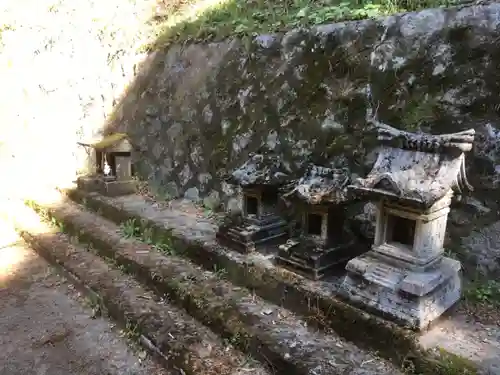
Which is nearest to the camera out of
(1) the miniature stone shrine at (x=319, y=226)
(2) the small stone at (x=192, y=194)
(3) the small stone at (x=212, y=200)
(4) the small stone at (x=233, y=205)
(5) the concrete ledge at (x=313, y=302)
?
(5) the concrete ledge at (x=313, y=302)

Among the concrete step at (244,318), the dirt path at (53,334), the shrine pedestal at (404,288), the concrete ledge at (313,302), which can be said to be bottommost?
the dirt path at (53,334)

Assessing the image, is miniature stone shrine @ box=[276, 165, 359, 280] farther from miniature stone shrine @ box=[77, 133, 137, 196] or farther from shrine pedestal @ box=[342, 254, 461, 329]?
miniature stone shrine @ box=[77, 133, 137, 196]

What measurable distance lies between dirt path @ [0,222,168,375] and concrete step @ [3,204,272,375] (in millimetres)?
237

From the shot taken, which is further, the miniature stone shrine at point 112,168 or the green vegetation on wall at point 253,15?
the miniature stone shrine at point 112,168

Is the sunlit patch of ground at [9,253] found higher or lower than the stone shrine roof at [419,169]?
lower

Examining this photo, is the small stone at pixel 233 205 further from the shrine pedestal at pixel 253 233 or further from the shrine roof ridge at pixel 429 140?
the shrine roof ridge at pixel 429 140

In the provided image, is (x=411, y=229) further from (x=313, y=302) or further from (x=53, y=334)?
(x=53, y=334)

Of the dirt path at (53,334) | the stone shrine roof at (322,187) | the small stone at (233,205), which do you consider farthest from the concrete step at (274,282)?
the dirt path at (53,334)

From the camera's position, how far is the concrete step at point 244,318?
4.40 m

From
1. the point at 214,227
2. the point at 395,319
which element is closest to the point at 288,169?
the point at 214,227

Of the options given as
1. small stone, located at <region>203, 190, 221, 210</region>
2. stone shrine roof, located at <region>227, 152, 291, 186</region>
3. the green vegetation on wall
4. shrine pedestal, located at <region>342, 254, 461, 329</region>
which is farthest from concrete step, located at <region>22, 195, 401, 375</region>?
the green vegetation on wall

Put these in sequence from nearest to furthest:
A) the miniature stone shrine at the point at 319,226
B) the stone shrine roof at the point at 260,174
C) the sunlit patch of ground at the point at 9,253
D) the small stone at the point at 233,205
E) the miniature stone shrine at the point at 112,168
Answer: the miniature stone shrine at the point at 319,226 < the stone shrine roof at the point at 260,174 < the sunlit patch of ground at the point at 9,253 < the small stone at the point at 233,205 < the miniature stone shrine at the point at 112,168

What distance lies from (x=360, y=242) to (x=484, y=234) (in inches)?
61.3

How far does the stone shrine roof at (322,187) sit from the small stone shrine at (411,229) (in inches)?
19.9
